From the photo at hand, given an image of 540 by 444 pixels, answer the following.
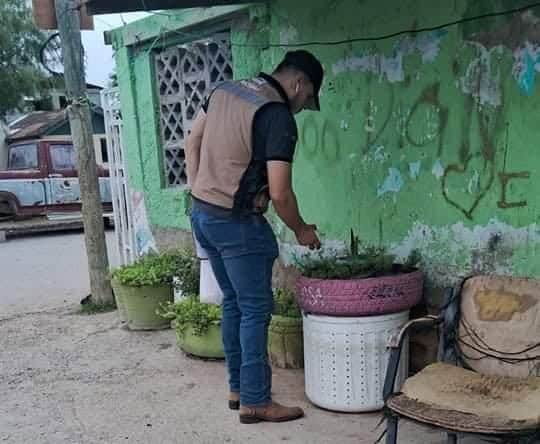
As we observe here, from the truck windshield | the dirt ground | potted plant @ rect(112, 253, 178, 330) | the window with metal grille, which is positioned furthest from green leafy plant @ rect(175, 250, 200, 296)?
the truck windshield

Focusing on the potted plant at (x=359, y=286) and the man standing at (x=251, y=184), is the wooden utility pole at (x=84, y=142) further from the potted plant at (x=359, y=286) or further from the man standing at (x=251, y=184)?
the potted plant at (x=359, y=286)

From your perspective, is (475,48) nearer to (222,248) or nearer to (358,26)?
(358,26)

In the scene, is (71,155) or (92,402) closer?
(92,402)

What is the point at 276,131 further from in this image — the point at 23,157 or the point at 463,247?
the point at 23,157

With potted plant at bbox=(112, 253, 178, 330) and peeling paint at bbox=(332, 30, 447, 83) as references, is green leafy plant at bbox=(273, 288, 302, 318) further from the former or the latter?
peeling paint at bbox=(332, 30, 447, 83)

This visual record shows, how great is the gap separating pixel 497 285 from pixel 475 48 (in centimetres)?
115

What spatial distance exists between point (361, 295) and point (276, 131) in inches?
36.0

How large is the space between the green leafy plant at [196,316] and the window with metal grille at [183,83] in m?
1.83

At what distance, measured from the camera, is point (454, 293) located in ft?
10.2

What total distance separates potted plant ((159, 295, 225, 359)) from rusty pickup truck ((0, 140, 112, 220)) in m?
9.15

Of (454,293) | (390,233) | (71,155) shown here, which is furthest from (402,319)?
(71,155)

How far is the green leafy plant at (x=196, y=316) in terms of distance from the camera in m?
4.27

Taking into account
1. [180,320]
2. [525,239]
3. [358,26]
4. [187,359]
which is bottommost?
[187,359]

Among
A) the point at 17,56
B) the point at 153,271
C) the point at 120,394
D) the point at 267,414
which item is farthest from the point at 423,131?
the point at 17,56
